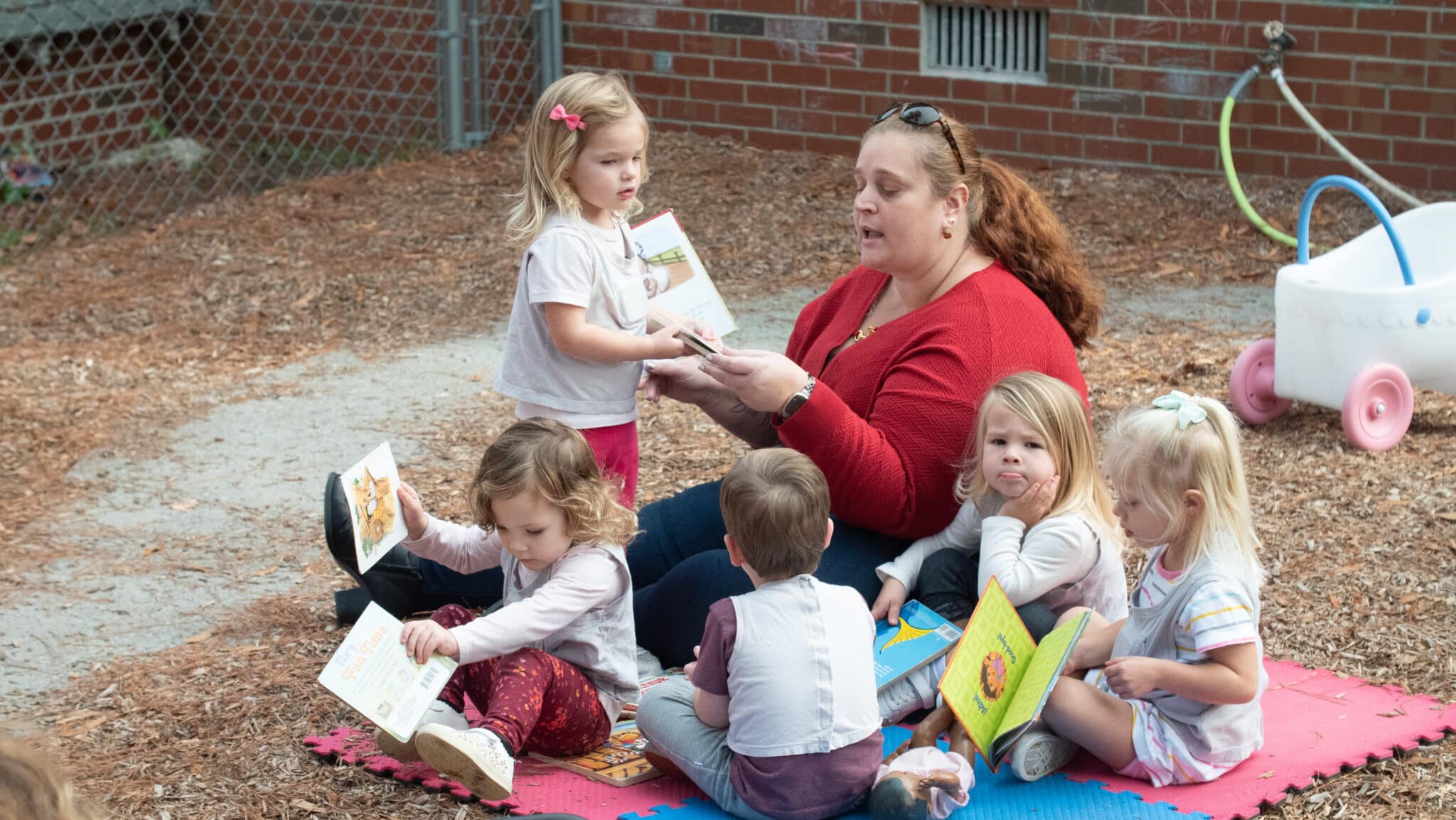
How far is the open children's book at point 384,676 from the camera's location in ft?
8.38

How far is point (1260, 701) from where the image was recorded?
305 centimetres

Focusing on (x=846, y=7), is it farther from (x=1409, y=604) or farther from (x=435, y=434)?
(x=1409, y=604)

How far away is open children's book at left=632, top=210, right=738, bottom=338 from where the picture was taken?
11.9 feet

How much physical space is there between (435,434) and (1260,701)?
2.88m

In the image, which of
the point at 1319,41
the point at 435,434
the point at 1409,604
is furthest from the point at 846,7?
the point at 1409,604

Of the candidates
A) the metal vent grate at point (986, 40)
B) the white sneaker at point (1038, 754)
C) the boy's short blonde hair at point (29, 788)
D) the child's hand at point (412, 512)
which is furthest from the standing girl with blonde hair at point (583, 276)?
the metal vent grate at point (986, 40)

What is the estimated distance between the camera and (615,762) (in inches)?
114

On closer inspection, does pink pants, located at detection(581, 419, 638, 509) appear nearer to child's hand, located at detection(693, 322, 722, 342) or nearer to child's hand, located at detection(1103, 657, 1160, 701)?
child's hand, located at detection(693, 322, 722, 342)

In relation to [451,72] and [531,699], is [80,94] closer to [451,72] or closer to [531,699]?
[451,72]

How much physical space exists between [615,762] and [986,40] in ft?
17.2

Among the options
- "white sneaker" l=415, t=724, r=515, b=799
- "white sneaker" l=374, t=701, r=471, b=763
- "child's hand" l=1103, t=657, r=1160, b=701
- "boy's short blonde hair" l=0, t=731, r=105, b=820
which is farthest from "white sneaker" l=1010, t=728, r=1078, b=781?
"boy's short blonde hair" l=0, t=731, r=105, b=820

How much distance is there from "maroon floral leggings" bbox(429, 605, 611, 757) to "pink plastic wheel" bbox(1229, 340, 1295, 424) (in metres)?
2.61

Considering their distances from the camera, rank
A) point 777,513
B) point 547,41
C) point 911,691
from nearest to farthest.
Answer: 1. point 777,513
2. point 911,691
3. point 547,41

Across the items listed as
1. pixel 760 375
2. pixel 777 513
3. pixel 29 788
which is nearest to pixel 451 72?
pixel 760 375
